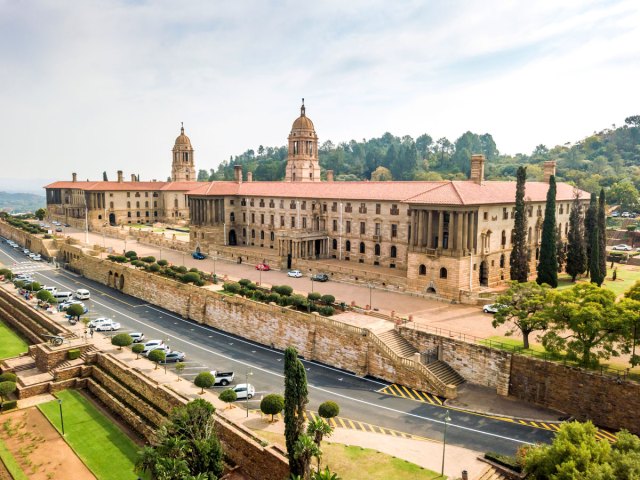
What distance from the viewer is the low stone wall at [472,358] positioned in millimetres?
38688

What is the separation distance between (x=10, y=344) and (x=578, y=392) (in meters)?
57.9

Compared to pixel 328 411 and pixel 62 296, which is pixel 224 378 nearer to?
pixel 328 411

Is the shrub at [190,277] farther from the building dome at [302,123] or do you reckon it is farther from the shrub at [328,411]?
the building dome at [302,123]

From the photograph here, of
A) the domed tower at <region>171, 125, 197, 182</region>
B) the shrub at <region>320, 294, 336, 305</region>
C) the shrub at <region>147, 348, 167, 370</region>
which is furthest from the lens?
the domed tower at <region>171, 125, 197, 182</region>

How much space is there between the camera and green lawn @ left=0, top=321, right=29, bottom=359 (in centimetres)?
5256

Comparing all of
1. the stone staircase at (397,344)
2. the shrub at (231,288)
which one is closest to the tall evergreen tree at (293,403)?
the stone staircase at (397,344)

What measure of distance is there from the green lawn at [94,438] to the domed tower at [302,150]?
7393cm

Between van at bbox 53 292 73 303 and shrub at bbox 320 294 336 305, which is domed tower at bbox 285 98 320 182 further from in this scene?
shrub at bbox 320 294 336 305

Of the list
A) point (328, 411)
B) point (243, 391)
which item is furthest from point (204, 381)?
point (328, 411)

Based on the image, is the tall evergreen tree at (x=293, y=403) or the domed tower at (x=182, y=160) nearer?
the tall evergreen tree at (x=293, y=403)

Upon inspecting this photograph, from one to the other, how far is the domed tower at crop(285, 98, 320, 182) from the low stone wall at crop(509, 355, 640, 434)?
77.6 metres

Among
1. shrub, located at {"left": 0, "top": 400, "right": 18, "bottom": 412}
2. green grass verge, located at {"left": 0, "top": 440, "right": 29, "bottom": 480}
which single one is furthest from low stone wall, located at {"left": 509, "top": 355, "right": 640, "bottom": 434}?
shrub, located at {"left": 0, "top": 400, "right": 18, "bottom": 412}

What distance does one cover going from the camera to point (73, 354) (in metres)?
46.3

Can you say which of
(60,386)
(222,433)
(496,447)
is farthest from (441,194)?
(60,386)
